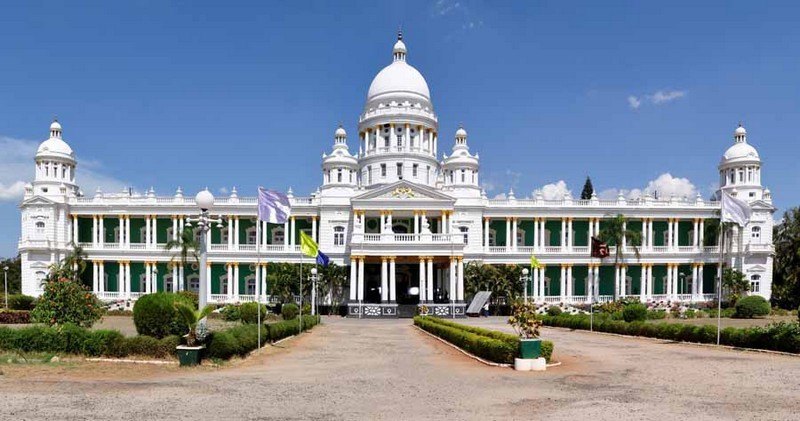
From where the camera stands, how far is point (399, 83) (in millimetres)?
62844

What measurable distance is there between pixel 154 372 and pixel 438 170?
4914 cm

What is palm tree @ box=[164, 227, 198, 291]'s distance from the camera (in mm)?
51250

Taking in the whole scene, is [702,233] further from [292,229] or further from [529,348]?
[529,348]

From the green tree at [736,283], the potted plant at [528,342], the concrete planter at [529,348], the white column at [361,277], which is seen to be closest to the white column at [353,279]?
the white column at [361,277]

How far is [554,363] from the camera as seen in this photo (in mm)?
18984

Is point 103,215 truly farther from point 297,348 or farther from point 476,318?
point 297,348

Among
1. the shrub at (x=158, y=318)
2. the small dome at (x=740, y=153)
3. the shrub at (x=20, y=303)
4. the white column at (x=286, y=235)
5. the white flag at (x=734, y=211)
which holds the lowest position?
the shrub at (x=20, y=303)

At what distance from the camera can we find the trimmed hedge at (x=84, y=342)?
61.6 ft

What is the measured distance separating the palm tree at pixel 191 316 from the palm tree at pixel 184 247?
3440 centimetres

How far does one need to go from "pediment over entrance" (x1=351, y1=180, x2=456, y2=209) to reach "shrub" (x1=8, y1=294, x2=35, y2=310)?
91.0 ft

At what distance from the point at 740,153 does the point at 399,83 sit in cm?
3491

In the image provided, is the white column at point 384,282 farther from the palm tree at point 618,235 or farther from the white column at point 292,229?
the palm tree at point 618,235

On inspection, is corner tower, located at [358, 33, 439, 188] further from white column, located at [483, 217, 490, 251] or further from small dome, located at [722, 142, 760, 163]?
small dome, located at [722, 142, 760, 163]

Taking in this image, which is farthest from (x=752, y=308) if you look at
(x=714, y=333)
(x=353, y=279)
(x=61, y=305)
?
(x=61, y=305)
